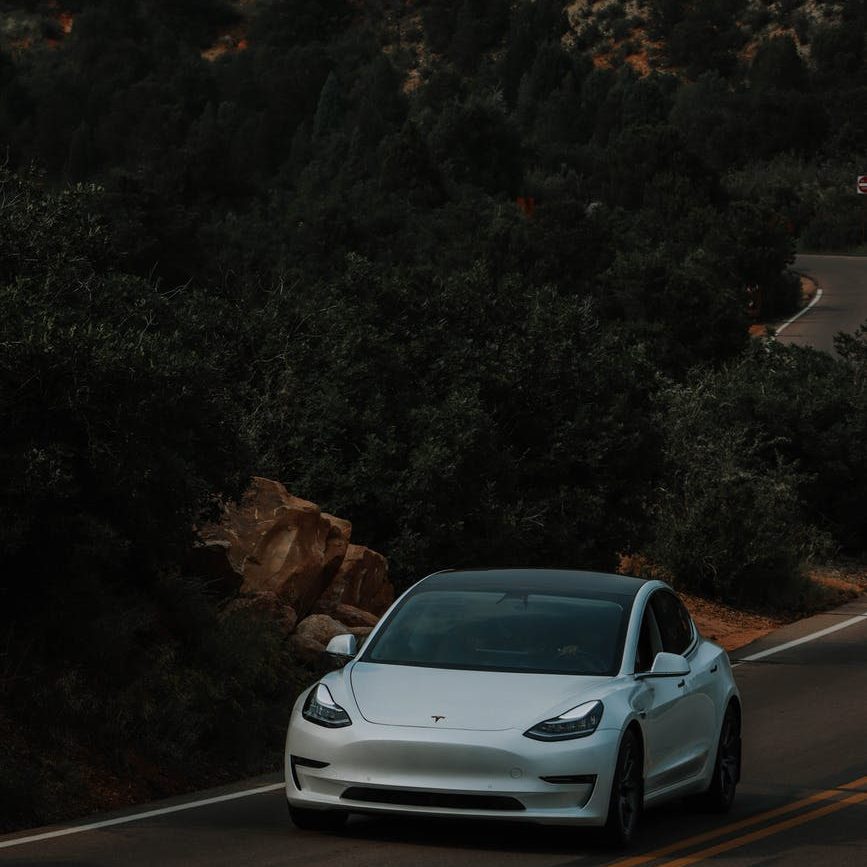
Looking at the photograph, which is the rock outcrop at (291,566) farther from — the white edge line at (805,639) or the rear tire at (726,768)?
the rear tire at (726,768)

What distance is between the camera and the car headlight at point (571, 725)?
9180 mm

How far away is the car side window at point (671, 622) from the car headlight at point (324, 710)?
2158 millimetres

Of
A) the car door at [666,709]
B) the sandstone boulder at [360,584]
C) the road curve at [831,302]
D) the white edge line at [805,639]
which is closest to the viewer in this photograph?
the car door at [666,709]

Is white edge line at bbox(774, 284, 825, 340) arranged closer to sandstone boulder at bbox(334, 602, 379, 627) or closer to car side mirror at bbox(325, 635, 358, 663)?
sandstone boulder at bbox(334, 602, 379, 627)

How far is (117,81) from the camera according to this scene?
9719 centimetres

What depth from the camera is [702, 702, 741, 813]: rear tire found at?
36.3 ft

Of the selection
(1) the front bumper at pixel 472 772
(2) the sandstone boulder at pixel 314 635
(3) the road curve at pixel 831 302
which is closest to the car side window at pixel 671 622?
(1) the front bumper at pixel 472 772

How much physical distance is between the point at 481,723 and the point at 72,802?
3558mm

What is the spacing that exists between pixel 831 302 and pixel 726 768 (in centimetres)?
5650

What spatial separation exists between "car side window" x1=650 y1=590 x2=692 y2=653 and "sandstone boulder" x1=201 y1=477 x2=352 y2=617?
21.3 feet

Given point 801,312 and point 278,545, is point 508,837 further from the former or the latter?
point 801,312

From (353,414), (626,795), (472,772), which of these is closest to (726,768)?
(626,795)

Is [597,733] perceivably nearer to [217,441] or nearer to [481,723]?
[481,723]

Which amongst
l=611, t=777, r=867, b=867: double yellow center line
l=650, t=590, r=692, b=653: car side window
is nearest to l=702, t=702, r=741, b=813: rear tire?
l=611, t=777, r=867, b=867: double yellow center line
